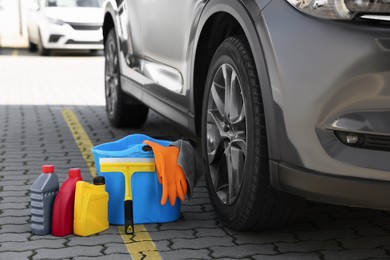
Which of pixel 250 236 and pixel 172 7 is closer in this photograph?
pixel 250 236

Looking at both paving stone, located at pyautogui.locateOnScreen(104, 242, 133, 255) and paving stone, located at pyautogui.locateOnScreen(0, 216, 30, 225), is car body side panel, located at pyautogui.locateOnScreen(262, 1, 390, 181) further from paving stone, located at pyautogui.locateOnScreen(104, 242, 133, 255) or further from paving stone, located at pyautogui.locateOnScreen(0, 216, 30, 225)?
paving stone, located at pyautogui.locateOnScreen(0, 216, 30, 225)

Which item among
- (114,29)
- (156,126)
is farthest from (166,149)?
(156,126)

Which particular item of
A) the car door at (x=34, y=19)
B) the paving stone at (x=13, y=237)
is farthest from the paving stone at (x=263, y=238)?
the car door at (x=34, y=19)

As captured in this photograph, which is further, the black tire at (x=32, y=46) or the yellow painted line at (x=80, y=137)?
the black tire at (x=32, y=46)

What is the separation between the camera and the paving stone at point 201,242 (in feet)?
12.0

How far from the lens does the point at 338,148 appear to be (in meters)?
3.00

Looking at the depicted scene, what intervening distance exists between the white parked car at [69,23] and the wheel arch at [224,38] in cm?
1263

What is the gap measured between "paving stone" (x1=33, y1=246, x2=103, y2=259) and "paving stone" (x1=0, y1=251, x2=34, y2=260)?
0.04 metres

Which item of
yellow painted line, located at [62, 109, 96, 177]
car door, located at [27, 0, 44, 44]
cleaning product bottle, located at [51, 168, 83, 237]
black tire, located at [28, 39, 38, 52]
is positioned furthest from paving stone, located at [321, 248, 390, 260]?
black tire, located at [28, 39, 38, 52]

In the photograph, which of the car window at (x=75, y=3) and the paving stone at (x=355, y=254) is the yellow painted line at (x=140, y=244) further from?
the car window at (x=75, y=3)

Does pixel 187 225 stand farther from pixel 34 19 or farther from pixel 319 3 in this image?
pixel 34 19

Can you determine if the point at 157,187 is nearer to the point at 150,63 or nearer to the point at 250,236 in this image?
the point at 250,236

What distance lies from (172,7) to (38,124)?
3.65m

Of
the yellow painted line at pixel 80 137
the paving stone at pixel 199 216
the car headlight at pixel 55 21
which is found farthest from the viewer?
the car headlight at pixel 55 21
